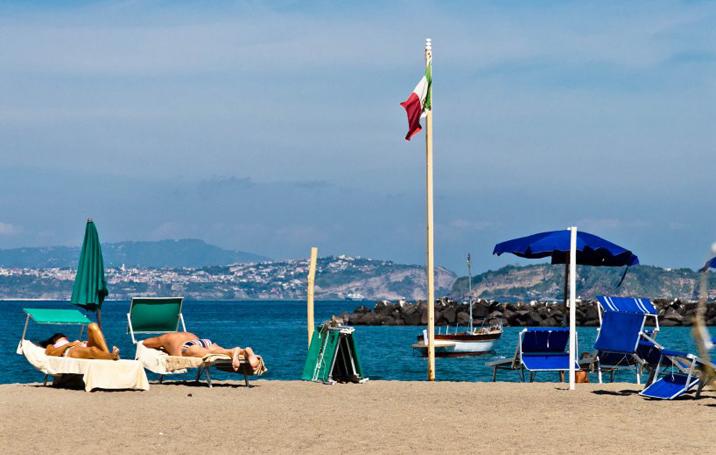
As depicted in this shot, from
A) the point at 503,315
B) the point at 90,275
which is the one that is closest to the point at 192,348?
the point at 90,275

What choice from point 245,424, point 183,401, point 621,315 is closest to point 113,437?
Result: point 245,424

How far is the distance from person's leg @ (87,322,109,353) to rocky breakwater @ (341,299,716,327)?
200ft

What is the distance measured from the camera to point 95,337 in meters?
11.9

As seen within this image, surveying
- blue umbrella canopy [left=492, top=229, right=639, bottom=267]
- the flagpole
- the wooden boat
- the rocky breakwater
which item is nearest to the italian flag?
the flagpole

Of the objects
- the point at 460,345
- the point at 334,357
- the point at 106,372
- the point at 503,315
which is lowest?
the point at 460,345

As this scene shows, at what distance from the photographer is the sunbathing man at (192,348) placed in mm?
12289

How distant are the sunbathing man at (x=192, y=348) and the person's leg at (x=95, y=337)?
2.02 ft

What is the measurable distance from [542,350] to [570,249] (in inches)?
58.6

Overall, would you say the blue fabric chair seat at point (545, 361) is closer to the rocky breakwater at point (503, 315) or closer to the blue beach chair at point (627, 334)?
the blue beach chair at point (627, 334)

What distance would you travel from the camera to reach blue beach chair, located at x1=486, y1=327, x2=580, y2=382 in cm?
1307

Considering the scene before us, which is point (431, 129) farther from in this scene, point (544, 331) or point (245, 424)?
point (245, 424)

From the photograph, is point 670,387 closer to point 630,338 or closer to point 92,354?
point 630,338

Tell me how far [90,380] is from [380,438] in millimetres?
4774

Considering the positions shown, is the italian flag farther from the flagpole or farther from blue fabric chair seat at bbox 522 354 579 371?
blue fabric chair seat at bbox 522 354 579 371
